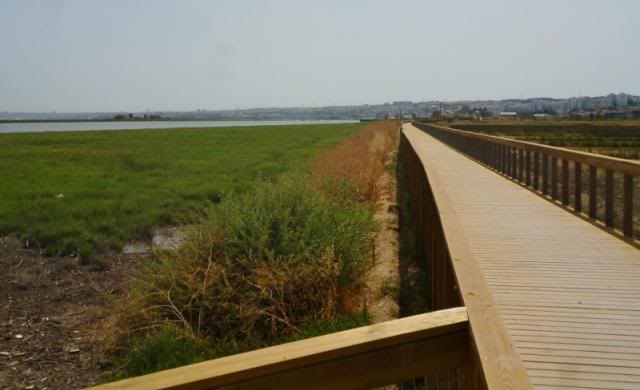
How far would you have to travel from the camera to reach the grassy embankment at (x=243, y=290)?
6.07m

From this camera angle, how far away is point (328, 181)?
11492 mm

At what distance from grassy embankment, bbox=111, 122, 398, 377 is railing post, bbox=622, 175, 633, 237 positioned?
3043mm

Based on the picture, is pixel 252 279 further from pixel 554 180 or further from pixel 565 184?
pixel 554 180

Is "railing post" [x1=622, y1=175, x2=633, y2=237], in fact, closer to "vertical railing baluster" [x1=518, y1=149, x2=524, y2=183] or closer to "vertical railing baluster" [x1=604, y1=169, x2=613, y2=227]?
"vertical railing baluster" [x1=604, y1=169, x2=613, y2=227]

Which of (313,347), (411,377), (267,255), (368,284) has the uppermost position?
(313,347)

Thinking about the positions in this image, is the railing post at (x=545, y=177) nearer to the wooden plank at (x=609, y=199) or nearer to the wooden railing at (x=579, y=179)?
the wooden railing at (x=579, y=179)

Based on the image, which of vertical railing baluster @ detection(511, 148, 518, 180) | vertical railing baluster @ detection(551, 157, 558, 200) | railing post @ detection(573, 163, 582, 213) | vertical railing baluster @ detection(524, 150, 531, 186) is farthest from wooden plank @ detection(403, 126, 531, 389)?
vertical railing baluster @ detection(511, 148, 518, 180)

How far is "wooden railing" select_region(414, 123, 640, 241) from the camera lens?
6.77 m

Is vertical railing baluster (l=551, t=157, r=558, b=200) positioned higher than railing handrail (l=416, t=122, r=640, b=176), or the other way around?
railing handrail (l=416, t=122, r=640, b=176)

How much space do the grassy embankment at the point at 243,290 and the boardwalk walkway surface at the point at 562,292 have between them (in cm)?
163

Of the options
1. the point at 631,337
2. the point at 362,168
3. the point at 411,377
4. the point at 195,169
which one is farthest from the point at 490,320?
the point at 195,169

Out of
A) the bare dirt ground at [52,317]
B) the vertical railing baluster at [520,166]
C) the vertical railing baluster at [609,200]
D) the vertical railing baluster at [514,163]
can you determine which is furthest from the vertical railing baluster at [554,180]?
the bare dirt ground at [52,317]

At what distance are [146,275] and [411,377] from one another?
5639 millimetres

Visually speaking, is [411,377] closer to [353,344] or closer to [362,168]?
[353,344]
